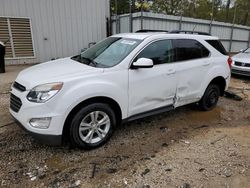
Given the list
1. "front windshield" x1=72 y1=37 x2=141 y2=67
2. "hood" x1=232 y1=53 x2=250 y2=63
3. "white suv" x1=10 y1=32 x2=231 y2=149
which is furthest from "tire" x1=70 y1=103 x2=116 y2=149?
"hood" x1=232 y1=53 x2=250 y2=63

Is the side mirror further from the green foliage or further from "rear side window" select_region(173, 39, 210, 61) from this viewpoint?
the green foliage

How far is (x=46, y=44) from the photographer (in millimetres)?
11172

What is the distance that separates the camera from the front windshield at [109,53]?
376 cm

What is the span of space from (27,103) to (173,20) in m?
11.6

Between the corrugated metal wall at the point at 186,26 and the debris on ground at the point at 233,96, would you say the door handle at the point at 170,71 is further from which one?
the corrugated metal wall at the point at 186,26

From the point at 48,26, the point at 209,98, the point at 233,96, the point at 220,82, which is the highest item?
the point at 48,26

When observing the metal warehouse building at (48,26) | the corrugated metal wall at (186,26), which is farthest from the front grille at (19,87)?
the corrugated metal wall at (186,26)

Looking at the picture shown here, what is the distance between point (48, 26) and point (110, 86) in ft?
28.9

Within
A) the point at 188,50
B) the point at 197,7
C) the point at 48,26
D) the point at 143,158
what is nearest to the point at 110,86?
the point at 143,158

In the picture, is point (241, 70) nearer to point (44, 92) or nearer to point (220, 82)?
point (220, 82)

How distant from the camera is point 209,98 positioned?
17.4 feet

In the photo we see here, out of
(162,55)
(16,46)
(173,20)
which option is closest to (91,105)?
(162,55)

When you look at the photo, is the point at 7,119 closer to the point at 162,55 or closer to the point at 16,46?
the point at 162,55

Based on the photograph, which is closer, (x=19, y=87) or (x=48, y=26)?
(x=19, y=87)
